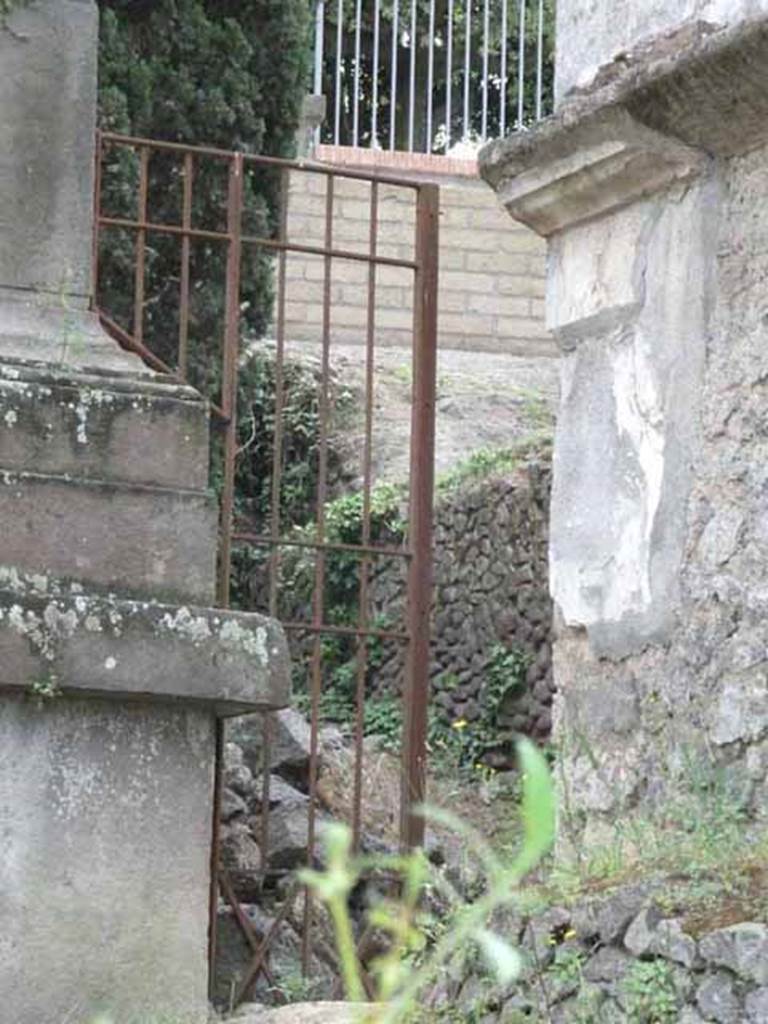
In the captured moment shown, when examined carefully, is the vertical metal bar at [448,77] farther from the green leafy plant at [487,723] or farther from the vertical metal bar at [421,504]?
the vertical metal bar at [421,504]

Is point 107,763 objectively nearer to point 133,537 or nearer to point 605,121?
point 133,537

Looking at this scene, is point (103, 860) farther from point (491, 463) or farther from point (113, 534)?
point (491, 463)

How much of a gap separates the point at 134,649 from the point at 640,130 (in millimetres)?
1455

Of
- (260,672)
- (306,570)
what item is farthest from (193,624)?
(306,570)

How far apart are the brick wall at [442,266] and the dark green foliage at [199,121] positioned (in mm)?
5360

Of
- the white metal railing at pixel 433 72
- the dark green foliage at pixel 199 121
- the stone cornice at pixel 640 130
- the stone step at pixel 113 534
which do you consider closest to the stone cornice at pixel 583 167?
the stone cornice at pixel 640 130

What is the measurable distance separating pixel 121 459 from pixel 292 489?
8.45m

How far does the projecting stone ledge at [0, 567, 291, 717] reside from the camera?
4.29 metres

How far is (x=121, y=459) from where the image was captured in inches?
181

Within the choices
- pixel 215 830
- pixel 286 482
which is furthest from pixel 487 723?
pixel 215 830

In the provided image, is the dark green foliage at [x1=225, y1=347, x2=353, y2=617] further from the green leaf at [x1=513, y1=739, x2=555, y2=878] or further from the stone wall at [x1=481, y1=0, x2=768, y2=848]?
the green leaf at [x1=513, y1=739, x2=555, y2=878]

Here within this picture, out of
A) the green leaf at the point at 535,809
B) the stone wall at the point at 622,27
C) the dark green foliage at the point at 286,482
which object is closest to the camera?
the green leaf at the point at 535,809

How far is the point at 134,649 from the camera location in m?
4.37

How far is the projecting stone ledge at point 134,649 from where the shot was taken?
4.29 meters
